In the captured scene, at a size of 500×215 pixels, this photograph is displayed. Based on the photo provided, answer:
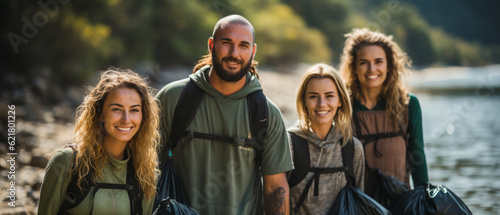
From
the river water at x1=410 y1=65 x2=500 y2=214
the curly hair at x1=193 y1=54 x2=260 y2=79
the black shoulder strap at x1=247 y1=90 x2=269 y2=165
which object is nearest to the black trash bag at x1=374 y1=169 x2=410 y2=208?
the black shoulder strap at x1=247 y1=90 x2=269 y2=165

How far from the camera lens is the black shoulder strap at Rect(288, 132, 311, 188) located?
13.2ft

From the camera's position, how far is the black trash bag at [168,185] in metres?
3.48

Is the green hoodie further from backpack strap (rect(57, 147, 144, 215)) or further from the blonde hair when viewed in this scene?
the blonde hair

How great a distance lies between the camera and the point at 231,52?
11.7 ft

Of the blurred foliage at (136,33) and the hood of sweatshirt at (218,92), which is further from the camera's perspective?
the blurred foliage at (136,33)

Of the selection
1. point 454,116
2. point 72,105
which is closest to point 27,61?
point 72,105

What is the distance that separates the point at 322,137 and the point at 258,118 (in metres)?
0.80

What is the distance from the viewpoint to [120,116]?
3182 mm

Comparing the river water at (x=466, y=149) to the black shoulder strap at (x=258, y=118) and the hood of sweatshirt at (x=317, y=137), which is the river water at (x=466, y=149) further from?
the black shoulder strap at (x=258, y=118)

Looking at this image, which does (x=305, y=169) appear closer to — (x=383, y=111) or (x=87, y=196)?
(x=383, y=111)

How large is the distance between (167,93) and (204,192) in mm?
761

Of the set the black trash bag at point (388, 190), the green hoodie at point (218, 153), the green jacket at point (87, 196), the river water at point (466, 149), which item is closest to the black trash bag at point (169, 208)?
the green jacket at point (87, 196)

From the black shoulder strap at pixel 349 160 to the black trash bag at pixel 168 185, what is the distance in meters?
1.35

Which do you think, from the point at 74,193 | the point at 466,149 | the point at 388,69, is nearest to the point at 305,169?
the point at 388,69
